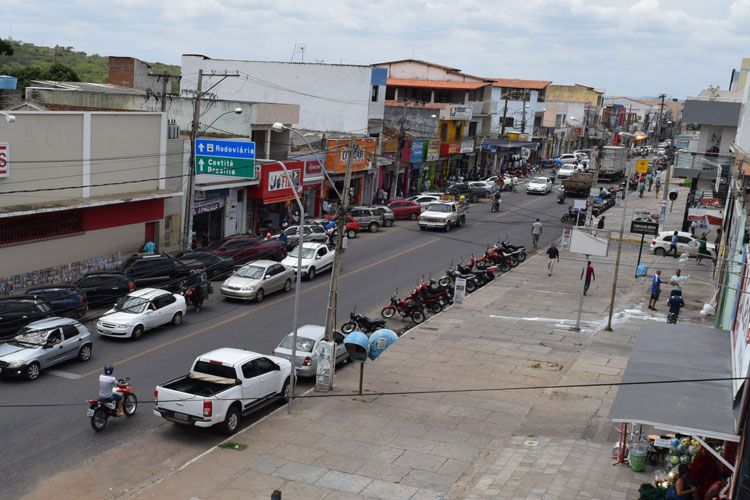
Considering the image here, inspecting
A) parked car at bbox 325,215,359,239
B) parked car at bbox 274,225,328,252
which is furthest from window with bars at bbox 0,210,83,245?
parked car at bbox 325,215,359,239

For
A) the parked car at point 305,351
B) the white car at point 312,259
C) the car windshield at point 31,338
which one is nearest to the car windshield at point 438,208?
the white car at point 312,259

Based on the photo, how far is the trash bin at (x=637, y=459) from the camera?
14633mm

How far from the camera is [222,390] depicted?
1725cm

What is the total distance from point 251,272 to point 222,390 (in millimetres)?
13413

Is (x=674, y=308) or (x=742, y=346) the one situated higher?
(x=742, y=346)

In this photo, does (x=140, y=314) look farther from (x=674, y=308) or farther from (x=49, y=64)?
(x=49, y=64)

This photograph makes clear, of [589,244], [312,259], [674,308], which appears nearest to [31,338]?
[312,259]

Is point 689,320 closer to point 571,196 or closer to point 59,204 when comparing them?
point 59,204

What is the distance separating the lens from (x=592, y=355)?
23969mm

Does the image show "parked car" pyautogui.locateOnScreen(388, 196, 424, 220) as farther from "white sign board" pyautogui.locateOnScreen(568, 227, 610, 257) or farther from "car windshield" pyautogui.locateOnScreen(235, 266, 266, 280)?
"white sign board" pyautogui.locateOnScreen(568, 227, 610, 257)

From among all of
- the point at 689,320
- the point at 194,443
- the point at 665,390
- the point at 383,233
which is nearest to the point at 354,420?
the point at 194,443

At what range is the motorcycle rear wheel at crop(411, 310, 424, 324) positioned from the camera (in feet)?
92.5

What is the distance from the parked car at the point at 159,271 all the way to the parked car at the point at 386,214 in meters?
18.7

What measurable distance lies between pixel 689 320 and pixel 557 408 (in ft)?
38.8
